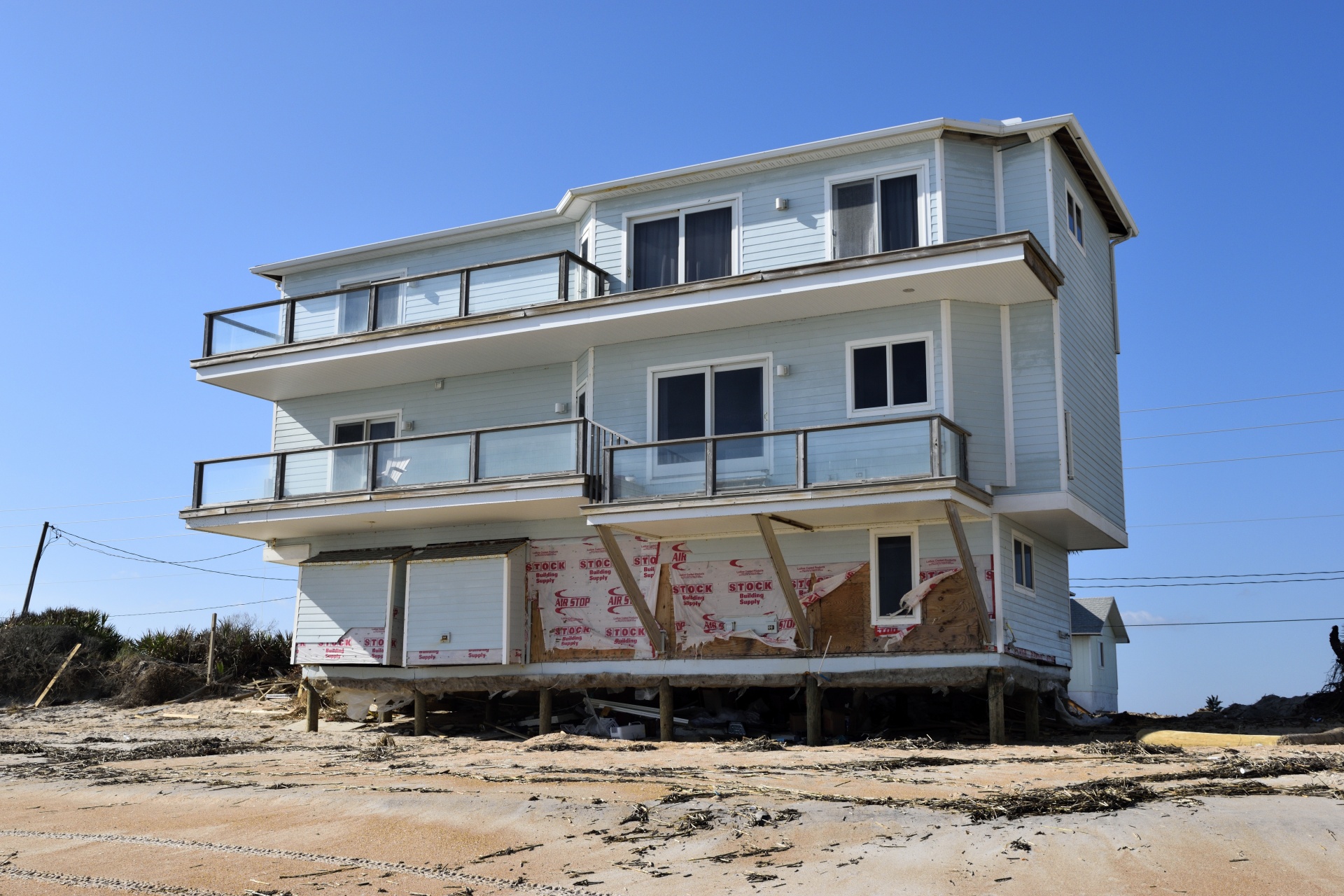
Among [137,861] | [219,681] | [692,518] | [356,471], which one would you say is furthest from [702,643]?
[219,681]

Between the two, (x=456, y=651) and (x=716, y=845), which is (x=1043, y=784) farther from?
(x=456, y=651)

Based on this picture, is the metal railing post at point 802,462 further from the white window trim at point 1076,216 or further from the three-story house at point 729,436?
the white window trim at point 1076,216

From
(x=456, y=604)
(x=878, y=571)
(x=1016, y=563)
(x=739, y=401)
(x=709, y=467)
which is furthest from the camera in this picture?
(x=456, y=604)

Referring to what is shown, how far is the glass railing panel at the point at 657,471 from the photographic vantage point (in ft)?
62.8

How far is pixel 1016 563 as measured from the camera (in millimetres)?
19328

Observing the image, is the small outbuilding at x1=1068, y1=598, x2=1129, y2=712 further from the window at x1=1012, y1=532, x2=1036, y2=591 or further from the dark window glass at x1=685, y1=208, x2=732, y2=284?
the dark window glass at x1=685, y1=208, x2=732, y2=284

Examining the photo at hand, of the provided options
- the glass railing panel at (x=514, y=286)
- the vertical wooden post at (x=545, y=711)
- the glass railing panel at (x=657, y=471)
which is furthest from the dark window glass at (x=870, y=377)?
the vertical wooden post at (x=545, y=711)

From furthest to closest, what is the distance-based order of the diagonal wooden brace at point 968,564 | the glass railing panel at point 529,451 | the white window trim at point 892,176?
the glass railing panel at point 529,451
the white window trim at point 892,176
the diagonal wooden brace at point 968,564

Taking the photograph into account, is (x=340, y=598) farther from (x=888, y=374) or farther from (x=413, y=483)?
(x=888, y=374)

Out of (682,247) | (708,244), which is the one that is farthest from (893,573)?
(682,247)

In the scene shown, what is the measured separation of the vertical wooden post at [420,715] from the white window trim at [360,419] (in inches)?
196

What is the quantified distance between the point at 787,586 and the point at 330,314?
10460mm

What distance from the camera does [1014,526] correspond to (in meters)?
19.3

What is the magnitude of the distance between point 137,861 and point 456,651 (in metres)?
11.1
